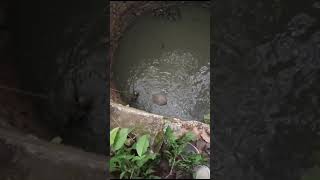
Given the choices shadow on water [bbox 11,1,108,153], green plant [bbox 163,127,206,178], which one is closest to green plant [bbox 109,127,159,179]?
green plant [bbox 163,127,206,178]

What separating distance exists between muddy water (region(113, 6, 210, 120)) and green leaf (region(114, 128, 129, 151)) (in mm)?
842

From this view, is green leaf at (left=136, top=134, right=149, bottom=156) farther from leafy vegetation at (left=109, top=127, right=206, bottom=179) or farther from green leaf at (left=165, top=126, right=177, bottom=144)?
green leaf at (left=165, top=126, right=177, bottom=144)

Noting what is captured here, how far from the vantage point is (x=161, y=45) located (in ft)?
10.6

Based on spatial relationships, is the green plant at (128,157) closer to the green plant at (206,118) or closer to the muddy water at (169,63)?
the green plant at (206,118)

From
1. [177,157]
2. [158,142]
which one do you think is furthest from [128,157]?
[177,157]

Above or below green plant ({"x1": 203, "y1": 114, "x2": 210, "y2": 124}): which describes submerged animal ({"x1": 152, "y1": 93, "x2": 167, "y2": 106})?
above

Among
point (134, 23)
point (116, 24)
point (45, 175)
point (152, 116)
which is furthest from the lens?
point (134, 23)

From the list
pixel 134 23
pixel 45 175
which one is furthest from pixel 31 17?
pixel 134 23

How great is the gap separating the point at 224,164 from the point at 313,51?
308 mm

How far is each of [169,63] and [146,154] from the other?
46.5 inches

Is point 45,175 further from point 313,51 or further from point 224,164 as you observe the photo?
point 313,51

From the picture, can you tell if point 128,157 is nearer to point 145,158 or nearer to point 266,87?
point 145,158

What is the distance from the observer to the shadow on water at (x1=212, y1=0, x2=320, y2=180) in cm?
75

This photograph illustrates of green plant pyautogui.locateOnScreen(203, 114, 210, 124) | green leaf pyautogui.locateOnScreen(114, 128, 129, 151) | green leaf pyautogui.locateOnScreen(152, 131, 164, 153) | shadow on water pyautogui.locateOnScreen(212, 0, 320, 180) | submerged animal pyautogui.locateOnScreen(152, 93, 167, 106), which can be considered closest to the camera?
shadow on water pyautogui.locateOnScreen(212, 0, 320, 180)
